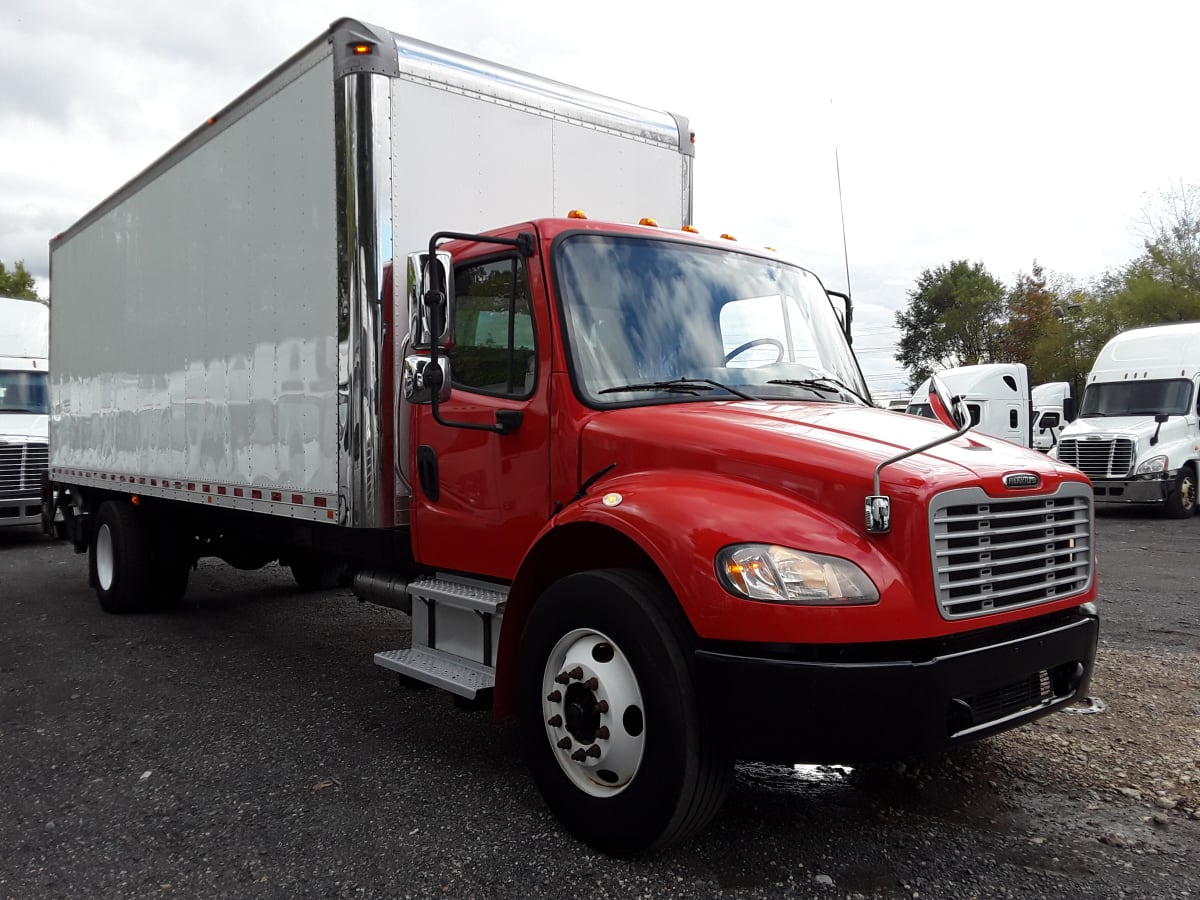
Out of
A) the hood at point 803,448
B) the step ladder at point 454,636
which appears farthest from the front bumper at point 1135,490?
the step ladder at point 454,636

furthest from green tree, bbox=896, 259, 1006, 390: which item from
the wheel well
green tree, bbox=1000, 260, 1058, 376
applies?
the wheel well

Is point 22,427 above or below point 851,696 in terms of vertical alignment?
above

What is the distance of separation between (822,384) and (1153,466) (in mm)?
14213

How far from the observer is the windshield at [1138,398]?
17.2m

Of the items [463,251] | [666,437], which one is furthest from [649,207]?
[666,437]

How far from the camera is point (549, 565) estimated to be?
398 centimetres

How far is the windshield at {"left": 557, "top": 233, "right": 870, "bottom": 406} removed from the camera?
409cm

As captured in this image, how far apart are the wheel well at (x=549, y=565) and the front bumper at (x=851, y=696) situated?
65 cm

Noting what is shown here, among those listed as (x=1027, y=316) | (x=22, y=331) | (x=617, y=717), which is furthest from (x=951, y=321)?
(x=617, y=717)

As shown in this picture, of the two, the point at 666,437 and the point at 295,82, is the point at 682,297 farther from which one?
the point at 295,82

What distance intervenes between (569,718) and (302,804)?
4.50 feet

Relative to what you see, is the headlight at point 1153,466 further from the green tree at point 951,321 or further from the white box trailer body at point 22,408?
the green tree at point 951,321

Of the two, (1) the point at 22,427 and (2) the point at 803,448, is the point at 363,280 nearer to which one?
(2) the point at 803,448

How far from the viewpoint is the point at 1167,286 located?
34.8m
